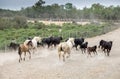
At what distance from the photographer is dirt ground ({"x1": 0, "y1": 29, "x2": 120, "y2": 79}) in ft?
59.3

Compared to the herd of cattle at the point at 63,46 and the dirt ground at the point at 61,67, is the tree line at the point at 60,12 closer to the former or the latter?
the herd of cattle at the point at 63,46

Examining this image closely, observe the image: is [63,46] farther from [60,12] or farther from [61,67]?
[60,12]

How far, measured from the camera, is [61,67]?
20.2 m

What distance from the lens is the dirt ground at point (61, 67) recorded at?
59.3 ft

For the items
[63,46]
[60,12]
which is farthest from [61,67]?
[60,12]

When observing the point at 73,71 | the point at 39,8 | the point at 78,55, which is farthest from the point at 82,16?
the point at 73,71

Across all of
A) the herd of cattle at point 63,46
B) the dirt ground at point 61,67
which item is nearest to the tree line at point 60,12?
the herd of cattle at point 63,46

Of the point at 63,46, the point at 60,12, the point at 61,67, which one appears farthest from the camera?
the point at 60,12

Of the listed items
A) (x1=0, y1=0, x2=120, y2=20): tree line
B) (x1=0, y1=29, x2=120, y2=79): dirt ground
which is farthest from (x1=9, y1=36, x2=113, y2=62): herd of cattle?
Answer: (x1=0, y1=0, x2=120, y2=20): tree line

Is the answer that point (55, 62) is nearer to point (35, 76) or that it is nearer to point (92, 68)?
point (92, 68)

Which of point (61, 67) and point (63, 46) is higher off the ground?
point (63, 46)

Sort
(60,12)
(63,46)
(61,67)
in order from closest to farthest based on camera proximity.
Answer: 1. (61,67)
2. (63,46)
3. (60,12)

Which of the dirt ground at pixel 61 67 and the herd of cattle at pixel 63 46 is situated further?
the herd of cattle at pixel 63 46

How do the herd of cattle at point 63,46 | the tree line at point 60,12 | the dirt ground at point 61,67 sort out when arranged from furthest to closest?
the tree line at point 60,12 → the herd of cattle at point 63,46 → the dirt ground at point 61,67
